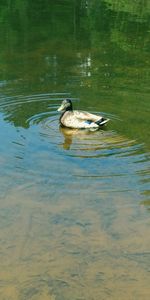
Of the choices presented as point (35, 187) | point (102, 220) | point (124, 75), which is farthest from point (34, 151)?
point (124, 75)

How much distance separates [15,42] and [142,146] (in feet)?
47.6

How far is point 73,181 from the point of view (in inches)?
407

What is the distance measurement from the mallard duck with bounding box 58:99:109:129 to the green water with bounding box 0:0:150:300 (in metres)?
0.19

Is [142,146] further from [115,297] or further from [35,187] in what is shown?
[115,297]

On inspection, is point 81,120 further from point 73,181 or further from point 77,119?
point 73,181

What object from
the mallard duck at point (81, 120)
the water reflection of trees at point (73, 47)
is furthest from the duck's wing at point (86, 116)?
the water reflection of trees at point (73, 47)

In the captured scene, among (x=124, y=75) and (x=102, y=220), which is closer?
(x=102, y=220)

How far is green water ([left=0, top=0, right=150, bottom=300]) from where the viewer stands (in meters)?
7.40

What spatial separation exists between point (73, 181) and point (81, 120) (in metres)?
3.74

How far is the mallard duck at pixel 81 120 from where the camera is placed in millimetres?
13499

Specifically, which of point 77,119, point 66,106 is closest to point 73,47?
point 66,106

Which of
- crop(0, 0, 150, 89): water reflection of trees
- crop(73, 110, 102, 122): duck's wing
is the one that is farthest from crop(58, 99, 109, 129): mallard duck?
crop(0, 0, 150, 89): water reflection of trees

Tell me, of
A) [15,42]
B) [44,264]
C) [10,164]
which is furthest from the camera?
[15,42]

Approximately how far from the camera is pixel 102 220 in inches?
350
